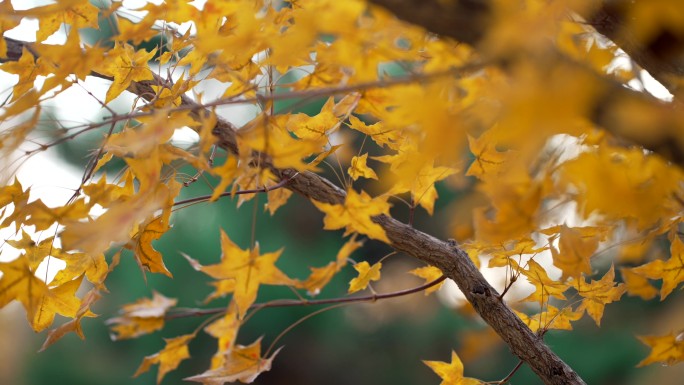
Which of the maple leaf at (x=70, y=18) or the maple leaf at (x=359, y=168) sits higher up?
the maple leaf at (x=70, y=18)

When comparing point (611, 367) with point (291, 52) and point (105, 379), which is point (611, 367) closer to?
point (105, 379)

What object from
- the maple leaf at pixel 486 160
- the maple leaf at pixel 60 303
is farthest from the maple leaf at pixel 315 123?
the maple leaf at pixel 60 303

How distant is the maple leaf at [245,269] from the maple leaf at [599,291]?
31cm

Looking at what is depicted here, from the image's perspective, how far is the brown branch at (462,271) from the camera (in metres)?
0.65

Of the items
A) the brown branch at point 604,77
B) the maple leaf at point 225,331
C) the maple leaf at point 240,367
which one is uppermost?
the brown branch at point 604,77

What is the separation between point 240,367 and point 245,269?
218 millimetres

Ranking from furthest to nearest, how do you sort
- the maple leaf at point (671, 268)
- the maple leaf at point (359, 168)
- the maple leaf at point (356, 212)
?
the maple leaf at point (359, 168)
the maple leaf at point (671, 268)
the maple leaf at point (356, 212)

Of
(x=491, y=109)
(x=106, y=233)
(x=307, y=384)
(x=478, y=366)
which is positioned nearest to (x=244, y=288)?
(x=106, y=233)

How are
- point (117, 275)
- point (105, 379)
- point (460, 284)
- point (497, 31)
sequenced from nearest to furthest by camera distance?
point (497, 31) → point (460, 284) → point (105, 379) → point (117, 275)

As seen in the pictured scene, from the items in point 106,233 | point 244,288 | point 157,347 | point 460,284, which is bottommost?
point 157,347

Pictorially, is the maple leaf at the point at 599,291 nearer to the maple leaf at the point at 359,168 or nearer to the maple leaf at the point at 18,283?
the maple leaf at the point at 359,168

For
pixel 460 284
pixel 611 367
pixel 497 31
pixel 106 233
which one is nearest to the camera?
pixel 497 31

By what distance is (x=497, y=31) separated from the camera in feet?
0.81

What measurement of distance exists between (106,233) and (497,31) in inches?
9.2
